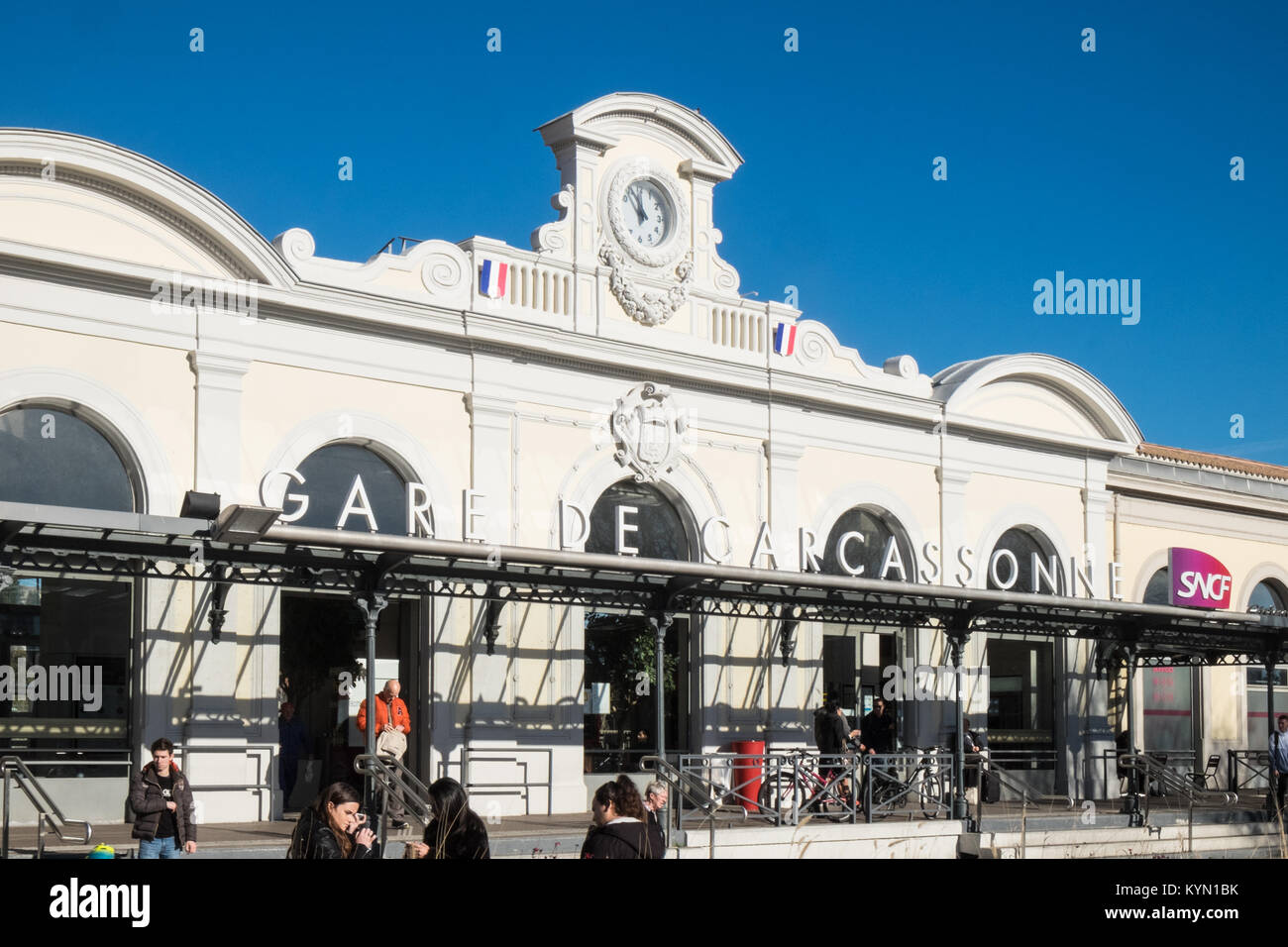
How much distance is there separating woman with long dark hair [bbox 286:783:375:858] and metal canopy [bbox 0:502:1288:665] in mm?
6733

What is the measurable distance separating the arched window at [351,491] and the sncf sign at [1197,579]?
14.0 m

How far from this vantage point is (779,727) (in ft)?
72.6

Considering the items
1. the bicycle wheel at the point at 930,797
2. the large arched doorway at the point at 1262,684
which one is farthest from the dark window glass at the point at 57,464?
the large arched doorway at the point at 1262,684

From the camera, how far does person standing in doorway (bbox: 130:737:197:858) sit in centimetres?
1146

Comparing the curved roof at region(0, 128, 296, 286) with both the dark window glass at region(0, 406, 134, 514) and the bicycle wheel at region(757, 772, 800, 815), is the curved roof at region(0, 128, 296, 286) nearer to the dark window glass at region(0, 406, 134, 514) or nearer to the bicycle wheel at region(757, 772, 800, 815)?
the dark window glass at region(0, 406, 134, 514)

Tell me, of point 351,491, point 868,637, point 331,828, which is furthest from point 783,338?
point 331,828

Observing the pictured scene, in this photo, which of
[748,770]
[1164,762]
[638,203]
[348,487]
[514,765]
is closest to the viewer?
[348,487]

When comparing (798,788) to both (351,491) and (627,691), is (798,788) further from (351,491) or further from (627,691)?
(351,491)

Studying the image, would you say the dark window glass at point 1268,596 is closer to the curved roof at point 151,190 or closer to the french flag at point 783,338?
the french flag at point 783,338

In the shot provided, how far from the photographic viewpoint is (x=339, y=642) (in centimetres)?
1883

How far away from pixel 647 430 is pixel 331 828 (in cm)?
1409
